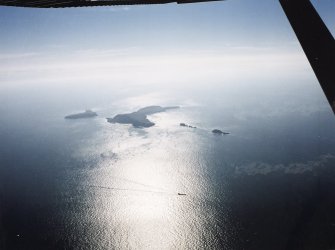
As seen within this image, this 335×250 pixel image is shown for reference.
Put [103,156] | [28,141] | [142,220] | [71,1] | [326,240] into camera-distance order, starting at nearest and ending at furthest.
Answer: [71,1]
[326,240]
[142,220]
[103,156]
[28,141]

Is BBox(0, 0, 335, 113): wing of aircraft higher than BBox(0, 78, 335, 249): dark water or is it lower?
higher

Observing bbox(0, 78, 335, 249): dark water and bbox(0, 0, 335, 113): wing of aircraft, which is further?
bbox(0, 78, 335, 249): dark water

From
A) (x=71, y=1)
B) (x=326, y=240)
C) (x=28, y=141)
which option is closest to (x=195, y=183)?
(x=326, y=240)

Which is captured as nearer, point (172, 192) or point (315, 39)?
point (315, 39)

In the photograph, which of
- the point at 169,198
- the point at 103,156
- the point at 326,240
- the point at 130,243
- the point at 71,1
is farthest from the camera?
the point at 103,156

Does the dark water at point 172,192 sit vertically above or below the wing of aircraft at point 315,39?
below

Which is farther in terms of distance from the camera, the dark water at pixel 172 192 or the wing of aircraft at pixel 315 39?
the dark water at pixel 172 192

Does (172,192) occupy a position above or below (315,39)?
below

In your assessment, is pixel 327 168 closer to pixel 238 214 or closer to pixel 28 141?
pixel 238 214
